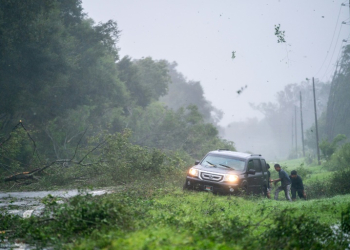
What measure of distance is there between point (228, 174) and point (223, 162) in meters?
1.27

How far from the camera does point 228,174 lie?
1558cm

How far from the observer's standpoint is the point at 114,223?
796 centimetres

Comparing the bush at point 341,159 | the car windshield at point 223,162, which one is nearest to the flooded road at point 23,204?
the car windshield at point 223,162

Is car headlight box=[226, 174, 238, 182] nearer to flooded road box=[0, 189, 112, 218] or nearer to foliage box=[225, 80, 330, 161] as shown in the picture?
flooded road box=[0, 189, 112, 218]

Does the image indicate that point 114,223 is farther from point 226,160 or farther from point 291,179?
point 291,179

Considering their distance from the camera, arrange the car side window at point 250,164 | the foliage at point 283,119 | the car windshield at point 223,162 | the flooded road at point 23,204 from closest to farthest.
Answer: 1. the flooded road at point 23,204
2. the car windshield at point 223,162
3. the car side window at point 250,164
4. the foliage at point 283,119

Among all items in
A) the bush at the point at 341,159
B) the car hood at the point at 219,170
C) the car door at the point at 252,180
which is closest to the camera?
the car hood at the point at 219,170

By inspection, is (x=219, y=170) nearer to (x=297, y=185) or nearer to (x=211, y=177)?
(x=211, y=177)

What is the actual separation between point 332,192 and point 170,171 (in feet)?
23.1

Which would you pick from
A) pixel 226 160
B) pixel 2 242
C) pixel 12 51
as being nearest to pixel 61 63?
pixel 12 51

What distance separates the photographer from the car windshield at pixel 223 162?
54.4 feet

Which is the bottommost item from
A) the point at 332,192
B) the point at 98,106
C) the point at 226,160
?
the point at 332,192

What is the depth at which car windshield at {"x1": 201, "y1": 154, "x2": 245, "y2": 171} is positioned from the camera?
16.6 metres

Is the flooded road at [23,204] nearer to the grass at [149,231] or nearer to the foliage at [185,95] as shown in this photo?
the grass at [149,231]
